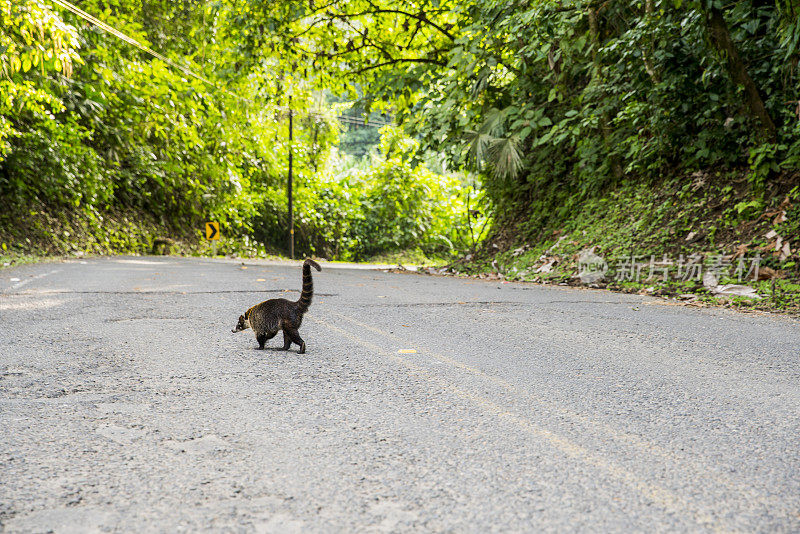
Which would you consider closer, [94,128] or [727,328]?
[727,328]

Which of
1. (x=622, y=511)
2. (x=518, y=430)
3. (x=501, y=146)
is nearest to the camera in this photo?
(x=622, y=511)

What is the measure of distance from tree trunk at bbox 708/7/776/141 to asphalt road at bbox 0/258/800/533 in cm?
496

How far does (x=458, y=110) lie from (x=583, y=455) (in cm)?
→ 1119

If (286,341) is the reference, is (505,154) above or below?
above

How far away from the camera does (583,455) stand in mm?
2680

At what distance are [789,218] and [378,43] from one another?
1023cm

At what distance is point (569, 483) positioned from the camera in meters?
2.40

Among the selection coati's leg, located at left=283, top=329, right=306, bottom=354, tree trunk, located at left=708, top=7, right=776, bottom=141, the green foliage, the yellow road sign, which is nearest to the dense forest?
tree trunk, located at left=708, top=7, right=776, bottom=141

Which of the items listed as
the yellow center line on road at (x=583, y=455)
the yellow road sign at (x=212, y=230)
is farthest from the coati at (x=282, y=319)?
the yellow road sign at (x=212, y=230)

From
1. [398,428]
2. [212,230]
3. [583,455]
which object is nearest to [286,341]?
[398,428]

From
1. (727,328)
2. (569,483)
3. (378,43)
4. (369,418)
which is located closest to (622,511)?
(569,483)

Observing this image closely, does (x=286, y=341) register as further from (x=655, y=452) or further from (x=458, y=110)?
(x=458, y=110)

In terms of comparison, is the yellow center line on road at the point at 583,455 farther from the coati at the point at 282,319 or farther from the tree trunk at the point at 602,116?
the tree trunk at the point at 602,116

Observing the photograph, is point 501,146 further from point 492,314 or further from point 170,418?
point 170,418
